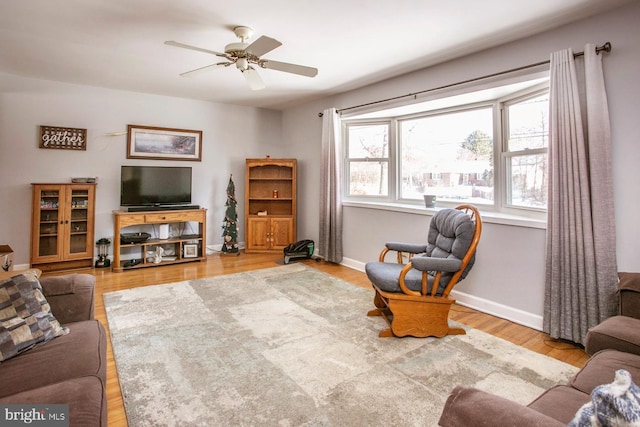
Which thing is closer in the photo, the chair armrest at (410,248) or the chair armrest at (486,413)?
the chair armrest at (486,413)

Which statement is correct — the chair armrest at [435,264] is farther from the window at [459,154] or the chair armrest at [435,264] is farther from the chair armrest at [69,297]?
the chair armrest at [69,297]

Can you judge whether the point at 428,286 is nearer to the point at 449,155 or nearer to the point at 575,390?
the point at 575,390

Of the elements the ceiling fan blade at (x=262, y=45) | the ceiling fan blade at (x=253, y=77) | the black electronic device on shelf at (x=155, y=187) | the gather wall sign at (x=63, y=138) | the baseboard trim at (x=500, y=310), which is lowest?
the baseboard trim at (x=500, y=310)

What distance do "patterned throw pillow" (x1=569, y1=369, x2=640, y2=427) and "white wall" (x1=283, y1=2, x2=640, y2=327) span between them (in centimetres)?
223

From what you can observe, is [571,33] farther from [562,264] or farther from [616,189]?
[562,264]

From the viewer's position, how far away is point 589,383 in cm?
123

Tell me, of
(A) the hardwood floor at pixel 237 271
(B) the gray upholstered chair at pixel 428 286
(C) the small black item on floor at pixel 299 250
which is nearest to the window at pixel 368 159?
(C) the small black item on floor at pixel 299 250

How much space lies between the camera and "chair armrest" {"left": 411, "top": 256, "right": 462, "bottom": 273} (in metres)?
2.41

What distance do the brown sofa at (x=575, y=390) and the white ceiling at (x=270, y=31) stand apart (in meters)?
2.10

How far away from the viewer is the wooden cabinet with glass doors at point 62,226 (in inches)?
163

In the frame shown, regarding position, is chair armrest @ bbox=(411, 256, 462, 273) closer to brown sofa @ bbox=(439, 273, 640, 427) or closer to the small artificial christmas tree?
brown sofa @ bbox=(439, 273, 640, 427)

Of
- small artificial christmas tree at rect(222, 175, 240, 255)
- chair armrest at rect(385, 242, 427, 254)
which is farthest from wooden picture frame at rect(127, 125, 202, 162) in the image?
chair armrest at rect(385, 242, 427, 254)

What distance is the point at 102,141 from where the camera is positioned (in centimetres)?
469

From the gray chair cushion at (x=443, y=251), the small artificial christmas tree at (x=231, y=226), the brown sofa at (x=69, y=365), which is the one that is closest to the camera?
the brown sofa at (x=69, y=365)
